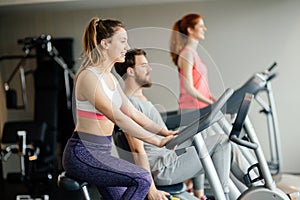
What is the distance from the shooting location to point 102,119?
195cm

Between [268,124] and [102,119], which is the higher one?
[102,119]

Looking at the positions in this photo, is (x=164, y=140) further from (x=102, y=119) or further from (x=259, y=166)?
(x=259, y=166)

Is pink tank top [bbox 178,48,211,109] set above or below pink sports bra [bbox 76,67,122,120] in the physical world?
below

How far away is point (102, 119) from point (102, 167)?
22 cm

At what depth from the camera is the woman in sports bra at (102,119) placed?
1.91 m

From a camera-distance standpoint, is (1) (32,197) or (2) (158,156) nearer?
(2) (158,156)

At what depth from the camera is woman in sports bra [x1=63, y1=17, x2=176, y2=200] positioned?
1.91 metres

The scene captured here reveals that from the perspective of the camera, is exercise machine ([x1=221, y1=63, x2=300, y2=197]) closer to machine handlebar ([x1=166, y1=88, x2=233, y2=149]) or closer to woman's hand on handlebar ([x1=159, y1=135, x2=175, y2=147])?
machine handlebar ([x1=166, y1=88, x2=233, y2=149])

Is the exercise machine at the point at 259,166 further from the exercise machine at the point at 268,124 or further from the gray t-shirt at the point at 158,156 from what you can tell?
the gray t-shirt at the point at 158,156

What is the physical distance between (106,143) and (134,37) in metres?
0.51

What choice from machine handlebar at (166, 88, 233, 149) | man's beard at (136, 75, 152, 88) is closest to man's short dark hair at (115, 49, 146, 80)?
man's beard at (136, 75, 152, 88)

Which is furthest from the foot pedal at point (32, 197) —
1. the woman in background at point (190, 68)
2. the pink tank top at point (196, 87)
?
the pink tank top at point (196, 87)

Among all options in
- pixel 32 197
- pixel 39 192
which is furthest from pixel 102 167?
pixel 39 192

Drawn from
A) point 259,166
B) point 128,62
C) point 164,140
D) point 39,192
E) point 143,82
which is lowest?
point 39,192
